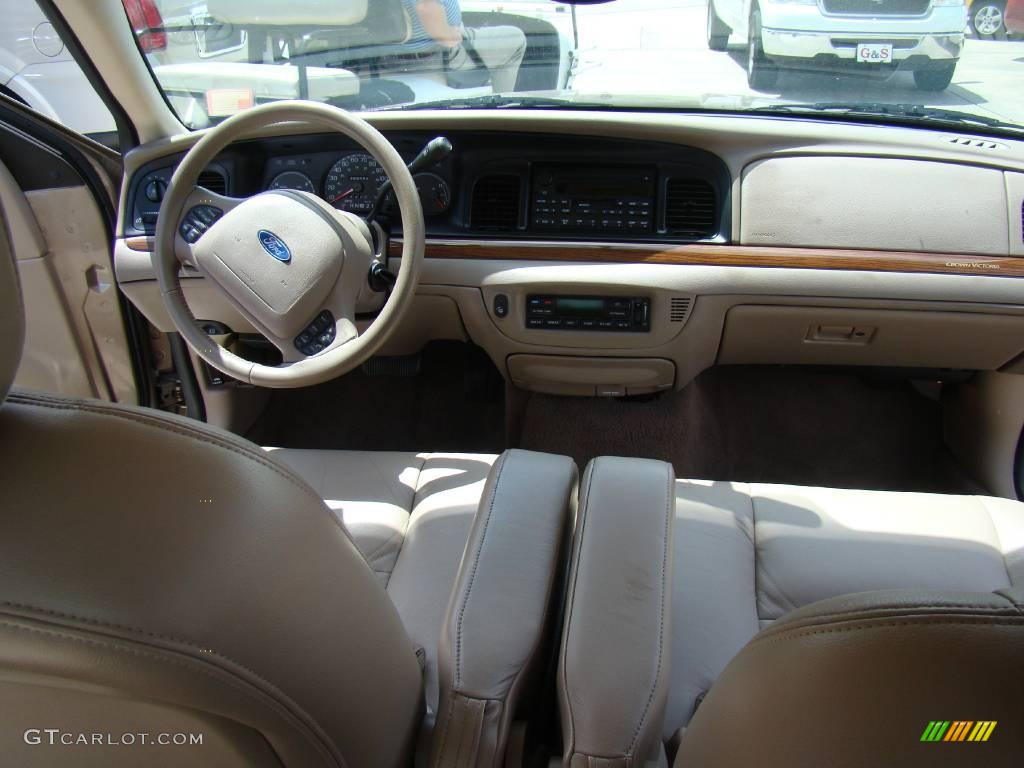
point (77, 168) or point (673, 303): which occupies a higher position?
point (77, 168)

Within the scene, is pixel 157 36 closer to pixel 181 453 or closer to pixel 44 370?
pixel 44 370

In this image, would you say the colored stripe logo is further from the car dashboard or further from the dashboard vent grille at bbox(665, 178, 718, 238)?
the dashboard vent grille at bbox(665, 178, 718, 238)

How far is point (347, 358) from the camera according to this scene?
5.31 feet

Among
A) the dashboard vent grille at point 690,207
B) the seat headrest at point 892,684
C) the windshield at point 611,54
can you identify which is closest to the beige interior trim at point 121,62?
the windshield at point 611,54

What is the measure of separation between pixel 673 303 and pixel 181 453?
144cm

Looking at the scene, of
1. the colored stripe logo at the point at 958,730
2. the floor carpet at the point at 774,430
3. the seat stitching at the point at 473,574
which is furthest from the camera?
the floor carpet at the point at 774,430

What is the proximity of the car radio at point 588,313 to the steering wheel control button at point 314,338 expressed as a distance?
0.55 m

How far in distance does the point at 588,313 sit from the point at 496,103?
1.93 feet

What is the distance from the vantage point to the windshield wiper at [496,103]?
1991 mm

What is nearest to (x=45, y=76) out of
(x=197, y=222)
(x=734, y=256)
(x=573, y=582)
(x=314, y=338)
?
(x=197, y=222)

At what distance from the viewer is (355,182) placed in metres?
1.98

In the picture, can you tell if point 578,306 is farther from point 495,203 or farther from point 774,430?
point 774,430

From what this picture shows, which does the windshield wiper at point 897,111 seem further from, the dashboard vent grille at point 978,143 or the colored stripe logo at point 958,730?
the colored stripe logo at point 958,730

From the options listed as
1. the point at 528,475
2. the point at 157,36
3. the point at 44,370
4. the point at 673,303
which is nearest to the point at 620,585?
the point at 528,475
